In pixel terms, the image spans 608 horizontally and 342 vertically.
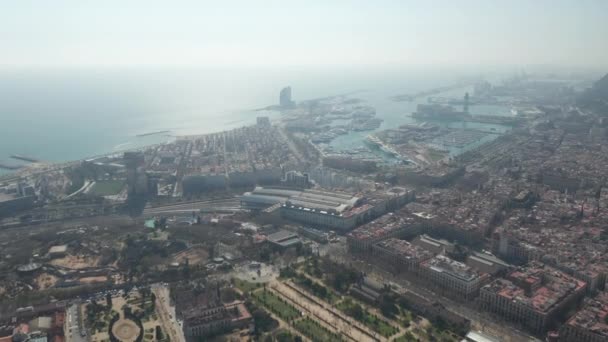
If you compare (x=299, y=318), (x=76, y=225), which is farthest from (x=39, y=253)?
(x=299, y=318)

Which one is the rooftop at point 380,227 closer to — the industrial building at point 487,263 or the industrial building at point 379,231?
the industrial building at point 379,231

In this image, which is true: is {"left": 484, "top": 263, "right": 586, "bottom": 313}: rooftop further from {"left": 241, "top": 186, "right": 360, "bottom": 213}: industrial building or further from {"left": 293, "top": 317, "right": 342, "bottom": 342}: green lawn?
{"left": 241, "top": 186, "right": 360, "bottom": 213}: industrial building

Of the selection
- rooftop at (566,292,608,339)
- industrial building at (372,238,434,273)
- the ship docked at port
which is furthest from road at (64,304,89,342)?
the ship docked at port

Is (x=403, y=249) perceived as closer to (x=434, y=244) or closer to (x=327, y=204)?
(x=434, y=244)

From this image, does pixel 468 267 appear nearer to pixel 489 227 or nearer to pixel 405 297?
pixel 405 297

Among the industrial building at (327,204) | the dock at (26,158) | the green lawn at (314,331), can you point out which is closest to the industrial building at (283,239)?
the industrial building at (327,204)

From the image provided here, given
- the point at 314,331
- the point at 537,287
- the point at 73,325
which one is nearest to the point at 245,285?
the point at 314,331
